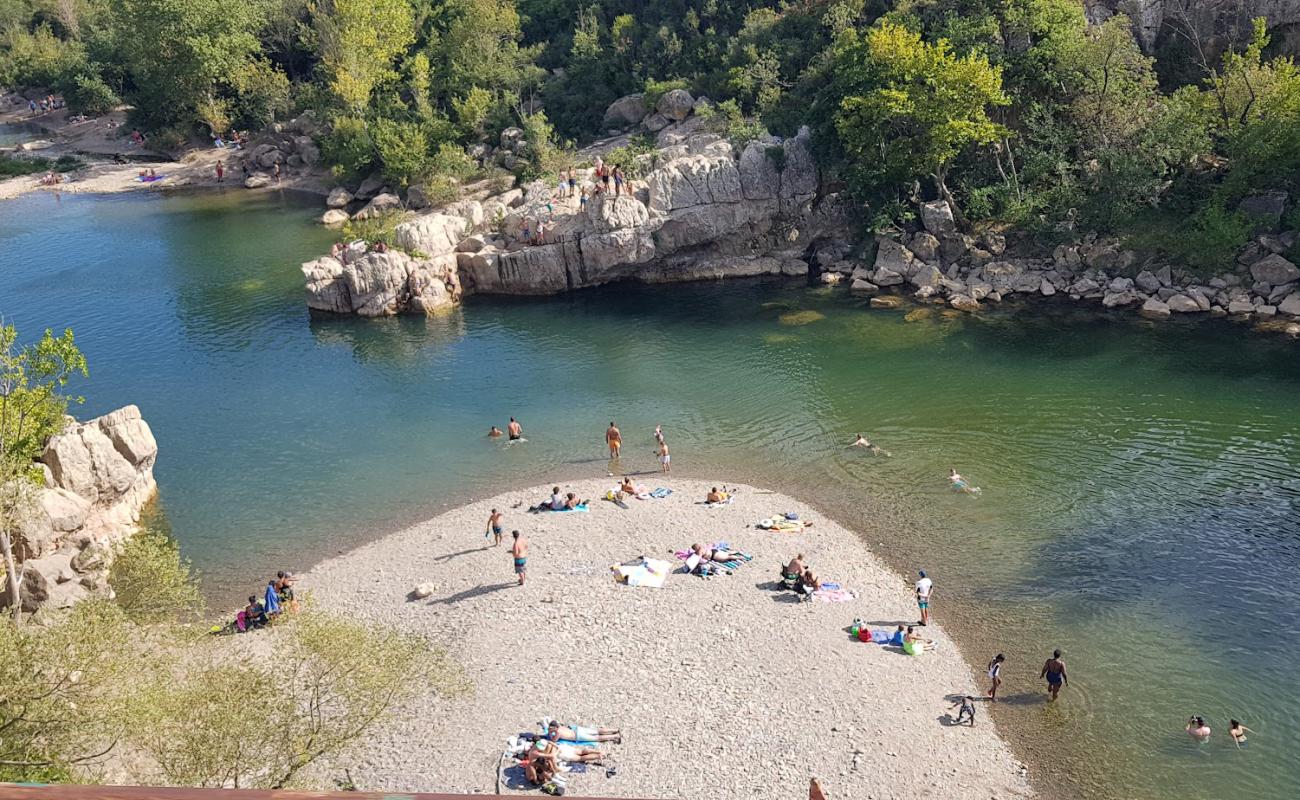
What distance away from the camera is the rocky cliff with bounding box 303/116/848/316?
61.1m

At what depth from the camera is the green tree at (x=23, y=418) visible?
26.1 m

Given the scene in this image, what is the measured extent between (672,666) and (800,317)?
1293 inches

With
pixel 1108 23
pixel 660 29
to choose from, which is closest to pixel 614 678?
pixel 1108 23

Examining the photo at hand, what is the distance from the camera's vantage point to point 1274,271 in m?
51.6

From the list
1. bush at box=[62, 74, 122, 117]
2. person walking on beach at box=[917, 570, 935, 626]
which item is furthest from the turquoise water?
bush at box=[62, 74, 122, 117]

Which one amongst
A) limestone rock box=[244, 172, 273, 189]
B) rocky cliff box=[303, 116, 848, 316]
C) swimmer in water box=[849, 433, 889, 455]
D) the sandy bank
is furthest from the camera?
limestone rock box=[244, 172, 273, 189]

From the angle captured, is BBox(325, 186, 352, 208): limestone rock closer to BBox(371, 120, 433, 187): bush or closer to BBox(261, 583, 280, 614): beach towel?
BBox(371, 120, 433, 187): bush

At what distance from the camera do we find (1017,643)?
2891 cm

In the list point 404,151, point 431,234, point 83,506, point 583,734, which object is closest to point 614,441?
point 583,734

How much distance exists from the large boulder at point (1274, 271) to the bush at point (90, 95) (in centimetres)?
12902

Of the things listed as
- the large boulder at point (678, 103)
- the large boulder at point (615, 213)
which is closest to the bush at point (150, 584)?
the large boulder at point (615, 213)

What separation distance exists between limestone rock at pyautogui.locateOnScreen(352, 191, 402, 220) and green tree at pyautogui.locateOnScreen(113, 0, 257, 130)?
3613 centimetres

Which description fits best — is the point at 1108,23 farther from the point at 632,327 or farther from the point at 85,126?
the point at 85,126

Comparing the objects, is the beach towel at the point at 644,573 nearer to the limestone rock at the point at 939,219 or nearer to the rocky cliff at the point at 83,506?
the rocky cliff at the point at 83,506
